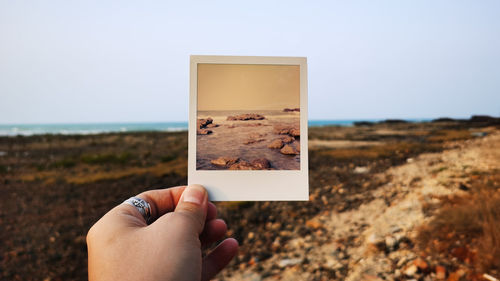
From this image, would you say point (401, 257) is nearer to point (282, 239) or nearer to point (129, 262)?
point (282, 239)

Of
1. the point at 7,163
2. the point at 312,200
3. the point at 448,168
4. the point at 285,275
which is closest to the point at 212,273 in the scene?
the point at 285,275

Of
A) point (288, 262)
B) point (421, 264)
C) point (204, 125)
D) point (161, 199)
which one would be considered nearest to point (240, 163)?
point (204, 125)

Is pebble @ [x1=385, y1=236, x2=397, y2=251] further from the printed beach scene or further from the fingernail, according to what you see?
the fingernail

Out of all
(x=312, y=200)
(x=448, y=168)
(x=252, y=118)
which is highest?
(x=252, y=118)

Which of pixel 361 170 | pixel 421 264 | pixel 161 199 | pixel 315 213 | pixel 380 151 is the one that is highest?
pixel 161 199

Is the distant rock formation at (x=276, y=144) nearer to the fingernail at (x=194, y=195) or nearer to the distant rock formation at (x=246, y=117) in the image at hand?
the distant rock formation at (x=246, y=117)

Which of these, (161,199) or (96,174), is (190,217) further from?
(96,174)

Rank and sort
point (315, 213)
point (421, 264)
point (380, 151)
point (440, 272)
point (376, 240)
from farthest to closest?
point (380, 151)
point (315, 213)
point (376, 240)
point (421, 264)
point (440, 272)
